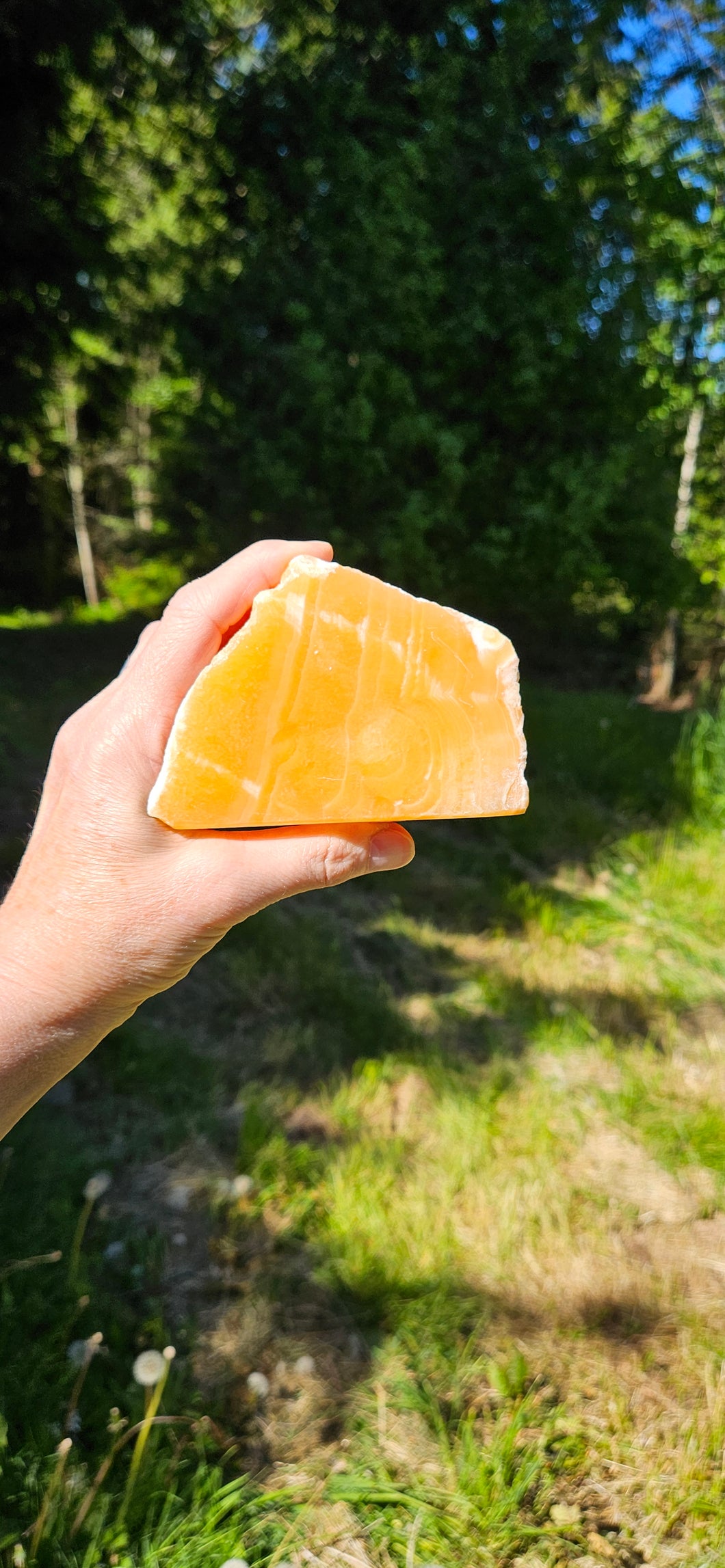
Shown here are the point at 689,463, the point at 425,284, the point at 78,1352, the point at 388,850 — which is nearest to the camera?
the point at 388,850

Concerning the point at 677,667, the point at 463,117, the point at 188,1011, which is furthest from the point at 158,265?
the point at 188,1011

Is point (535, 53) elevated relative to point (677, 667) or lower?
elevated

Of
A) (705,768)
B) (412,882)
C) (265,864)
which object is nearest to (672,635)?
(705,768)

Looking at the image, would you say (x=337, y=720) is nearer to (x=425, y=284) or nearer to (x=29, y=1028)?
(x=29, y=1028)

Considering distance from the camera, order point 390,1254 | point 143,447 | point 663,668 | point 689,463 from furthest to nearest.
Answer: point 143,447, point 689,463, point 663,668, point 390,1254

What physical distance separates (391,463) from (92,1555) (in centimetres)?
652

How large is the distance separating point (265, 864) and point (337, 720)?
29cm

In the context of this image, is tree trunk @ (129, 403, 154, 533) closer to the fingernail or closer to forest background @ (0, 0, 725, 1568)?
forest background @ (0, 0, 725, 1568)

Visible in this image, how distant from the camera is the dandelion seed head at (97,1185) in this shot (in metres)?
2.20

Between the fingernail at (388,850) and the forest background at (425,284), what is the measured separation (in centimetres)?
501

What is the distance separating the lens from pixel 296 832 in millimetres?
1769

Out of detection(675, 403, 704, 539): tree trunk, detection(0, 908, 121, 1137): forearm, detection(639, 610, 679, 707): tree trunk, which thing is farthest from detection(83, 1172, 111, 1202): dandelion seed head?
detection(675, 403, 704, 539): tree trunk

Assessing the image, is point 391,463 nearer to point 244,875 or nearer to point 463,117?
point 463,117

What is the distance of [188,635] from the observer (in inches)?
67.4
